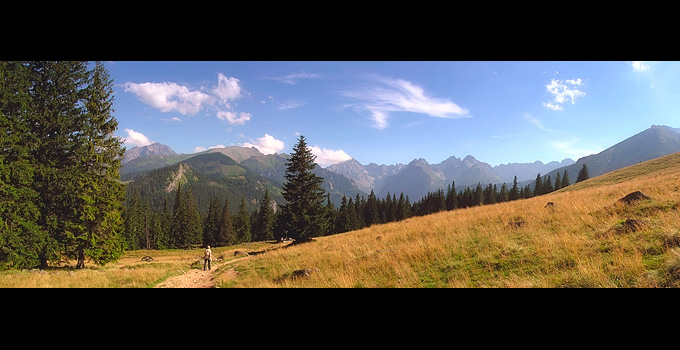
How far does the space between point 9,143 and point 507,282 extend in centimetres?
2274

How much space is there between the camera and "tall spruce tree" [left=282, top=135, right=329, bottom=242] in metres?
23.5

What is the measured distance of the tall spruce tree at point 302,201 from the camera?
23484mm

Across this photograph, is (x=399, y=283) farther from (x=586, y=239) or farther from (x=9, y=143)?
(x=9, y=143)

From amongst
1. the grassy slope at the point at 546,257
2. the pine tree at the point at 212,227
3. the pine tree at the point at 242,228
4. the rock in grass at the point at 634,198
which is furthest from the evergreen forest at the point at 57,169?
the pine tree at the point at 242,228

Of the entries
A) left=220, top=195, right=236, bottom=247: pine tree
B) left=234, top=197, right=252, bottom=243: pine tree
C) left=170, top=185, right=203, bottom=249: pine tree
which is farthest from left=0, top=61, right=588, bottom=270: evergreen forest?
left=234, top=197, right=252, bottom=243: pine tree

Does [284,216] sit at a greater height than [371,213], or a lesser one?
greater

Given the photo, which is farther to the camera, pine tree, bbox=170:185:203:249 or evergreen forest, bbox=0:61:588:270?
pine tree, bbox=170:185:203:249

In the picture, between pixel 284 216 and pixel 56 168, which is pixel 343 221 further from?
pixel 56 168

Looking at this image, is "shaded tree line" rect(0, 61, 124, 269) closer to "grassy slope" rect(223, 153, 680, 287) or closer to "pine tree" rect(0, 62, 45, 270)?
"pine tree" rect(0, 62, 45, 270)

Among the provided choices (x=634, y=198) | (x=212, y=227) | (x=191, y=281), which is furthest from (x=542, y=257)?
(x=212, y=227)

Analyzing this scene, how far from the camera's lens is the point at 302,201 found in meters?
24.1
